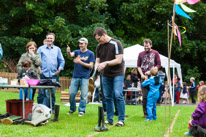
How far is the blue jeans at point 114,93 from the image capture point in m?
6.84

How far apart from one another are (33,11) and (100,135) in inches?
857

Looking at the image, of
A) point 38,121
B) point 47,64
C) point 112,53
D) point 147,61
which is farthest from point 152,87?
point 38,121

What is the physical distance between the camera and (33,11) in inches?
1024

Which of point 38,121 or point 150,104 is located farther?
point 150,104

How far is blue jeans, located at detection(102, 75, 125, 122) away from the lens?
269 inches

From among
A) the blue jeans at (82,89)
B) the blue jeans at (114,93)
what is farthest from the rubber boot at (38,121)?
the blue jeans at (82,89)

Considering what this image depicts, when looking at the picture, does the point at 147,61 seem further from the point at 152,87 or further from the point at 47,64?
the point at 47,64

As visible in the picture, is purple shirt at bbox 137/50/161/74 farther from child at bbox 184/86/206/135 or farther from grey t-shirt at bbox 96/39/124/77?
child at bbox 184/86/206/135

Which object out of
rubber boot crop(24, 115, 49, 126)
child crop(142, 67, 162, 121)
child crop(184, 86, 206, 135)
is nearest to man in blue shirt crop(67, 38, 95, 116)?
child crop(142, 67, 162, 121)

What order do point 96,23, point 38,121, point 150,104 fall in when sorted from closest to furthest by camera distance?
point 38,121 → point 150,104 → point 96,23

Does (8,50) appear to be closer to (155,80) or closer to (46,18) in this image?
(46,18)

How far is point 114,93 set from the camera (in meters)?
6.87

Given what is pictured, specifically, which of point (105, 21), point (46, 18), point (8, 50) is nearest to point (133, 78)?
point (105, 21)

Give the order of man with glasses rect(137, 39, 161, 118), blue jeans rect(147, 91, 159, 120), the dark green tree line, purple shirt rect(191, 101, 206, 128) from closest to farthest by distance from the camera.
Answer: purple shirt rect(191, 101, 206, 128) < blue jeans rect(147, 91, 159, 120) < man with glasses rect(137, 39, 161, 118) < the dark green tree line
